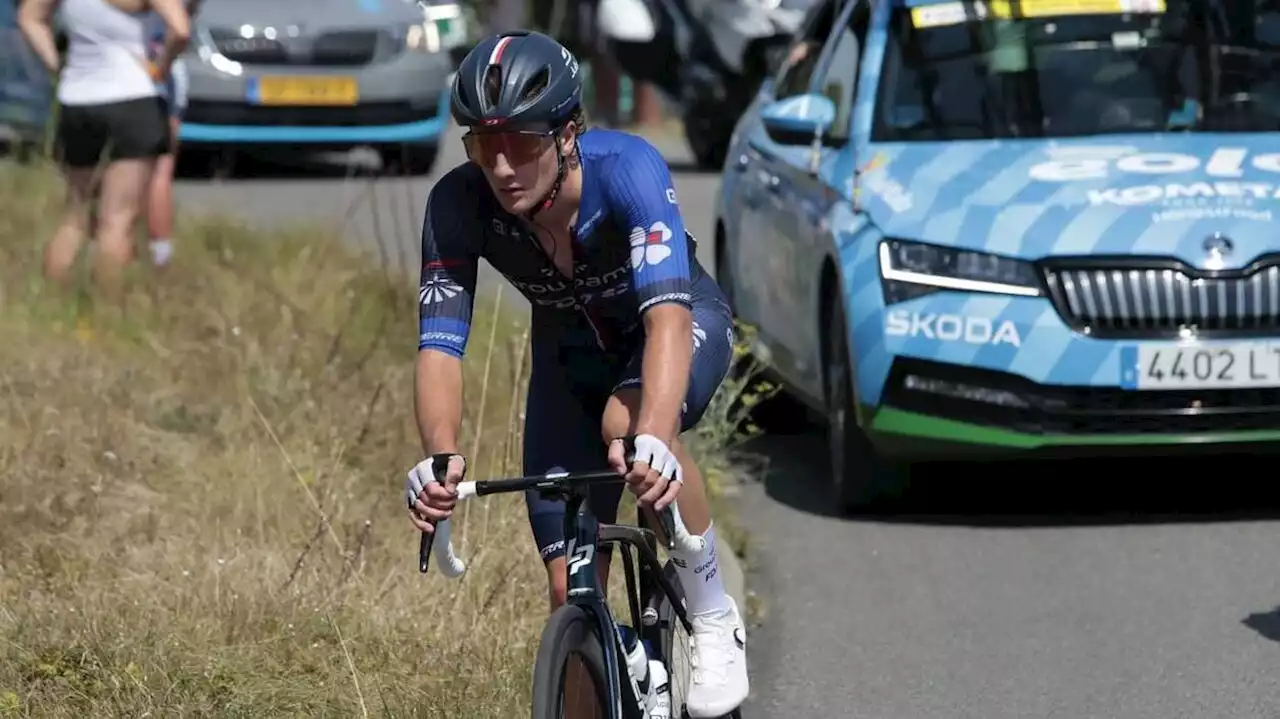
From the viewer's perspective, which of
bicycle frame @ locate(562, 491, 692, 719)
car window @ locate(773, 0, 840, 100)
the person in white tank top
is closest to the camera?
bicycle frame @ locate(562, 491, 692, 719)

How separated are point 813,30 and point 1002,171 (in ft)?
7.52

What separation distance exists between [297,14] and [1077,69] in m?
10.00

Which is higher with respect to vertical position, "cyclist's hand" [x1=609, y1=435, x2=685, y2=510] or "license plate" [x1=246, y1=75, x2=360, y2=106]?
"cyclist's hand" [x1=609, y1=435, x2=685, y2=510]

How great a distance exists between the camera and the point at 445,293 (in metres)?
4.97

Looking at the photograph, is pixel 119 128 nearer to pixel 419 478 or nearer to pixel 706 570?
pixel 706 570

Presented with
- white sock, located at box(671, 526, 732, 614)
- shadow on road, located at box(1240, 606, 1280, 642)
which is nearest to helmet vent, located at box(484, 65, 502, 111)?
white sock, located at box(671, 526, 732, 614)

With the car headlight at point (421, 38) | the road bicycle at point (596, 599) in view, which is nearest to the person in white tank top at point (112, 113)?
the road bicycle at point (596, 599)

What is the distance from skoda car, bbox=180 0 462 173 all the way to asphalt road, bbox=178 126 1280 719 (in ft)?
29.0

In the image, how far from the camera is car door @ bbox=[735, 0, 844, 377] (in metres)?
9.09

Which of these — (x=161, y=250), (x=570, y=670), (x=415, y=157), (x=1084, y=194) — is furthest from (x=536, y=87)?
(x=415, y=157)

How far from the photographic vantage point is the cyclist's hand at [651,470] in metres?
4.43

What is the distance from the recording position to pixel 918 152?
8312mm

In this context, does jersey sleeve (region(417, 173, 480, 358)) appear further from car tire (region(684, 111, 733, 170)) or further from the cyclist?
car tire (region(684, 111, 733, 170))

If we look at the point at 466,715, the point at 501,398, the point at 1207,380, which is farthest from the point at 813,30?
the point at 466,715
